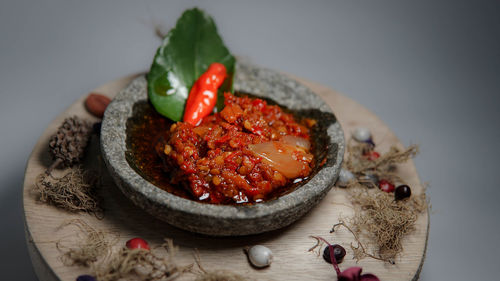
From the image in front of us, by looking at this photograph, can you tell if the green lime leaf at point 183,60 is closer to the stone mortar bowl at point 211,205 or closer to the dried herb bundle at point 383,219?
the stone mortar bowl at point 211,205

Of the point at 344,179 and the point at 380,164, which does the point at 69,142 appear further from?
the point at 380,164

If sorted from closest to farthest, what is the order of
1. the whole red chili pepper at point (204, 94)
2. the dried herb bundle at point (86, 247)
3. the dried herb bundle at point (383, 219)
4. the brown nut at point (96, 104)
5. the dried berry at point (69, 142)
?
the dried herb bundle at point (86, 247), the dried herb bundle at point (383, 219), the dried berry at point (69, 142), the whole red chili pepper at point (204, 94), the brown nut at point (96, 104)

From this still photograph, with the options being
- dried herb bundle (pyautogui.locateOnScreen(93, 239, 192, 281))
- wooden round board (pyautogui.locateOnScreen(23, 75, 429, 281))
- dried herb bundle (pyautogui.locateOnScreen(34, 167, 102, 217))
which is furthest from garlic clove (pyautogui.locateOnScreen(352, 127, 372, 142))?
dried herb bundle (pyautogui.locateOnScreen(34, 167, 102, 217))

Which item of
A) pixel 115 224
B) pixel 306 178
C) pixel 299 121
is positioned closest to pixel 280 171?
pixel 306 178

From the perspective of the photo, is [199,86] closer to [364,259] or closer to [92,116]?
[92,116]

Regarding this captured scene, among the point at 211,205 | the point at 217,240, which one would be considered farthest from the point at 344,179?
the point at 211,205

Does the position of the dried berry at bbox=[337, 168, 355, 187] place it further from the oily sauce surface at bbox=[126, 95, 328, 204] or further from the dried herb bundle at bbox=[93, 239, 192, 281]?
the dried herb bundle at bbox=[93, 239, 192, 281]

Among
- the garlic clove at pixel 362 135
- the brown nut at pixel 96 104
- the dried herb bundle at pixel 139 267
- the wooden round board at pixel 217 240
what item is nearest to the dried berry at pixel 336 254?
the wooden round board at pixel 217 240
